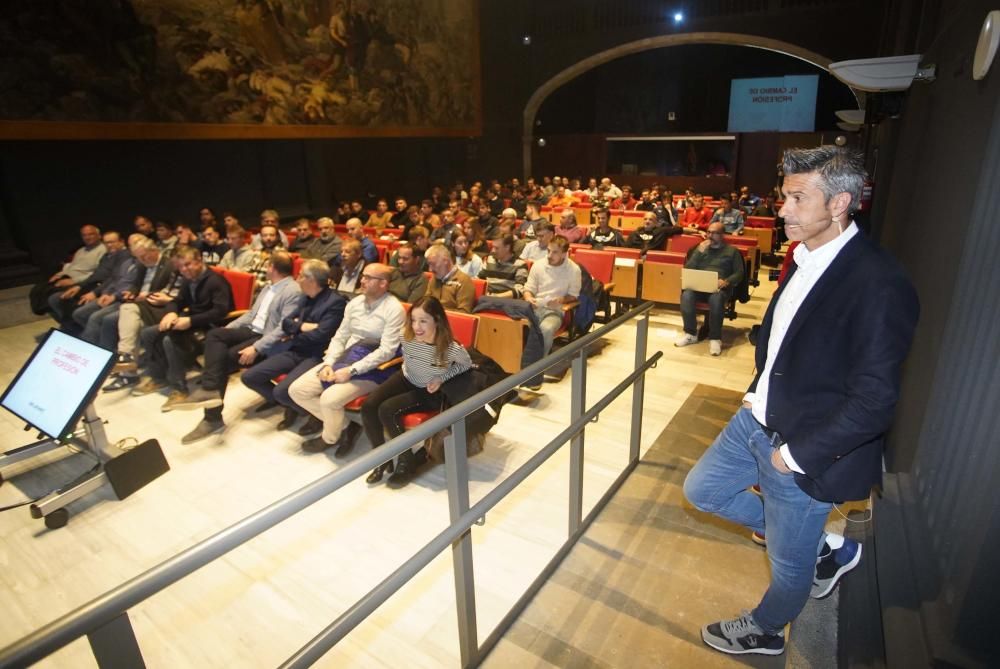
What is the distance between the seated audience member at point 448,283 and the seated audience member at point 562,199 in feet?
29.9

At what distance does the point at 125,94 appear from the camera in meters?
8.70

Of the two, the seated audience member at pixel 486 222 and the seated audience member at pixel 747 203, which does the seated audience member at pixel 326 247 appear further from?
the seated audience member at pixel 747 203

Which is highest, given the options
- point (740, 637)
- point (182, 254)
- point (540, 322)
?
point (182, 254)

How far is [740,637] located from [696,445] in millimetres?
1735

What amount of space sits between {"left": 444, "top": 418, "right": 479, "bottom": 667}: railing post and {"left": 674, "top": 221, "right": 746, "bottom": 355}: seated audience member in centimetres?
435

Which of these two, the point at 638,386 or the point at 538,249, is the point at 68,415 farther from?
the point at 538,249

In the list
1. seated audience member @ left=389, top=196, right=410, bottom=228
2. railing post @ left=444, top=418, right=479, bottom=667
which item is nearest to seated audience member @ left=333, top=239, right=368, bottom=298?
railing post @ left=444, top=418, right=479, bottom=667

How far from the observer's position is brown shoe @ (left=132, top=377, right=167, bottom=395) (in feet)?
16.5

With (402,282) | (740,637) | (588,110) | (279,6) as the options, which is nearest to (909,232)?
(740,637)

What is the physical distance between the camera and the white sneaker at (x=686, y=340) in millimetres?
5840

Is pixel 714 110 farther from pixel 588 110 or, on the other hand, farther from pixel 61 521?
pixel 61 521

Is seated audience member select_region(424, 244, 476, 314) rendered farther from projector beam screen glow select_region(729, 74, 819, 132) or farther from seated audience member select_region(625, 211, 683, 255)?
projector beam screen glow select_region(729, 74, 819, 132)

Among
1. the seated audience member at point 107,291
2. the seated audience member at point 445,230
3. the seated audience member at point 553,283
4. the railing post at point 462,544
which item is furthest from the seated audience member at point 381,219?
the railing post at point 462,544

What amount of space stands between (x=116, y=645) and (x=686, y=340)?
5614mm
